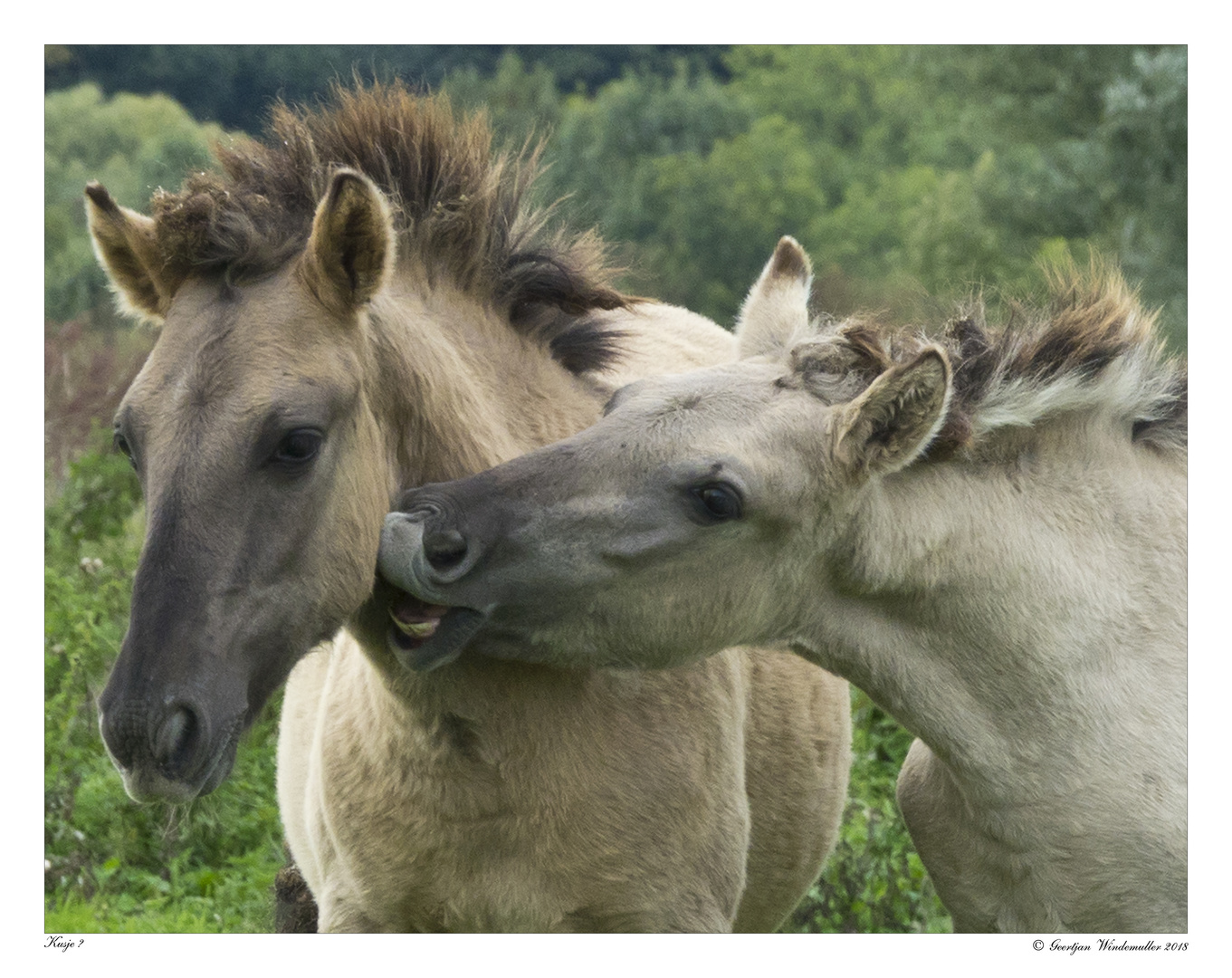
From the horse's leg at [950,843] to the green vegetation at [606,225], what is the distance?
1637 millimetres

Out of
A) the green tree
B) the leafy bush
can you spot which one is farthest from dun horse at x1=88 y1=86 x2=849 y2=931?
the green tree

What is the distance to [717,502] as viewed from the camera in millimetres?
3760

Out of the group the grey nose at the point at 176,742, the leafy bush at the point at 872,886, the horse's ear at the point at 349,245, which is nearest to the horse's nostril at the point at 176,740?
the grey nose at the point at 176,742

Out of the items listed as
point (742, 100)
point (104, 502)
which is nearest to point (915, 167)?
point (742, 100)

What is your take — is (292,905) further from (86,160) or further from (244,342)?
(86,160)

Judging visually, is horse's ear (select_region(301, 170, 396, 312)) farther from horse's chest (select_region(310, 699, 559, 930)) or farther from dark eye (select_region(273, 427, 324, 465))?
horse's chest (select_region(310, 699, 559, 930))

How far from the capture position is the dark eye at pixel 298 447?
11.3 feet

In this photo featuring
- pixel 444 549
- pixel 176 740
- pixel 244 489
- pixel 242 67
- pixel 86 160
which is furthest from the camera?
pixel 86 160

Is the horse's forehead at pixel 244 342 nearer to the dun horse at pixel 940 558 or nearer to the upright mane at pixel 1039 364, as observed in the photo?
the dun horse at pixel 940 558

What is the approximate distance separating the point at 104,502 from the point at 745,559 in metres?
7.77

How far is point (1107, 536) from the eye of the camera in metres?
4.16

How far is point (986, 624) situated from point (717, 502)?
0.95m

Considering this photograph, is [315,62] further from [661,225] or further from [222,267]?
[661,225]

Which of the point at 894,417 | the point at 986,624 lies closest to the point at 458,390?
the point at 894,417
